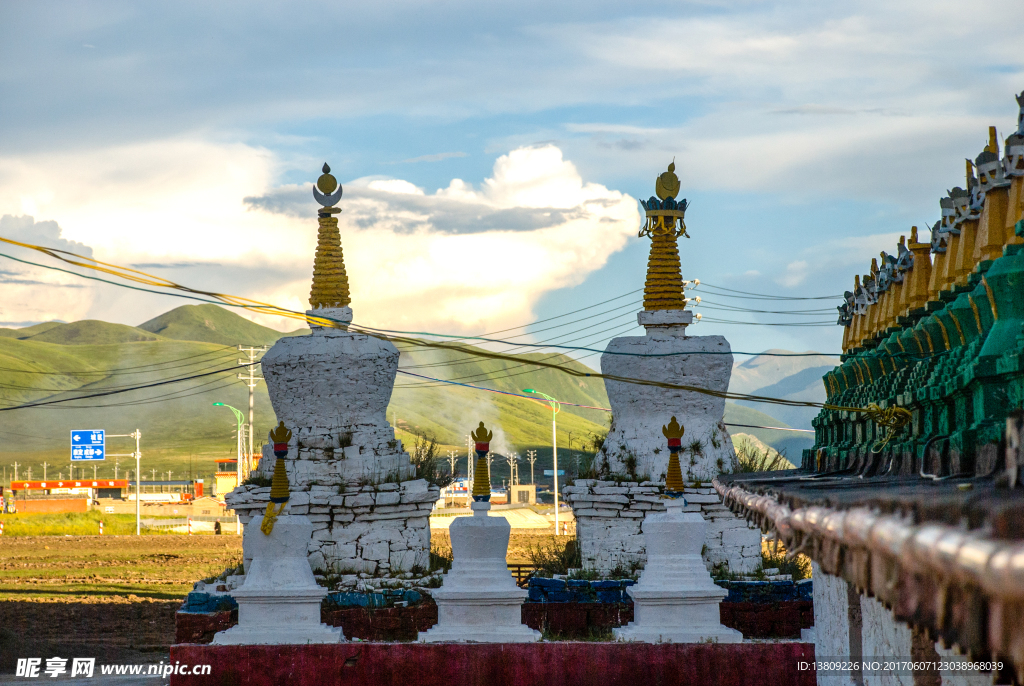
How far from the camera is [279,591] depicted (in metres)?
14.1

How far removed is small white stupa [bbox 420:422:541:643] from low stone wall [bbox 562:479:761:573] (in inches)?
126

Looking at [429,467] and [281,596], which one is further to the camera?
[429,467]

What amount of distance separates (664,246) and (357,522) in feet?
23.2

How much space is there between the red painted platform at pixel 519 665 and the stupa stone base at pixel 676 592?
30 cm

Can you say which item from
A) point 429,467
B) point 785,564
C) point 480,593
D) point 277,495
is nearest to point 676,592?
point 480,593

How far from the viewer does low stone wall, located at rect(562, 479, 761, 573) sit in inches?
674

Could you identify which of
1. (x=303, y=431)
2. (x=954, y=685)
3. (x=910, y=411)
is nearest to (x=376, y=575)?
(x=303, y=431)

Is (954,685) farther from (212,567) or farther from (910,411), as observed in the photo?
(212,567)

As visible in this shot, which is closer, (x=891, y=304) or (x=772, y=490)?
(x=772, y=490)

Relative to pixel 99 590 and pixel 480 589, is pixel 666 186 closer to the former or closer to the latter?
pixel 480 589

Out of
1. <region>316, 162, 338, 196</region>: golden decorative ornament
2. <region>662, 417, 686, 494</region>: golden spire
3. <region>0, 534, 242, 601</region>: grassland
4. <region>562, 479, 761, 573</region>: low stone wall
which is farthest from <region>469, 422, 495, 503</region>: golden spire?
<region>0, 534, 242, 601</region>: grassland

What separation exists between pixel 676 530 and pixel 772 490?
564 cm

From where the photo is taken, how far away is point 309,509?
1711 centimetres

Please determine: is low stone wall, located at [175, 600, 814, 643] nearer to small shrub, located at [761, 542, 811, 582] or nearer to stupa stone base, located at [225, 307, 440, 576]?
small shrub, located at [761, 542, 811, 582]
